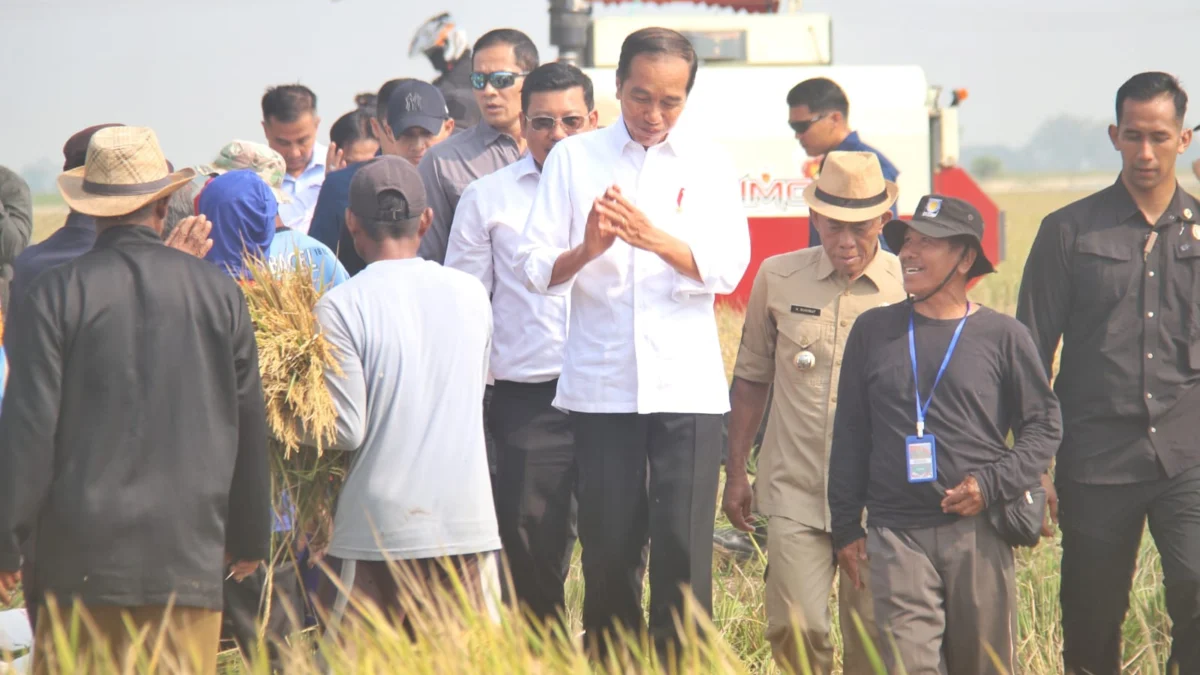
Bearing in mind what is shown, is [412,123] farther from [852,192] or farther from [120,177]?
[120,177]

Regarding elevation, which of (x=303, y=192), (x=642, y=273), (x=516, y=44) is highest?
(x=516, y=44)

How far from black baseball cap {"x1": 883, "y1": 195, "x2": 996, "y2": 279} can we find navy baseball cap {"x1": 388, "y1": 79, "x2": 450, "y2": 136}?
8.85 ft

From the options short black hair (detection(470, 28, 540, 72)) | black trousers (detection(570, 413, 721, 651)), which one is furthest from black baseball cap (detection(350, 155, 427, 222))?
short black hair (detection(470, 28, 540, 72))

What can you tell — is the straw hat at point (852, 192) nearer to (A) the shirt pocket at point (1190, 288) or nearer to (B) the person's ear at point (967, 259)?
(B) the person's ear at point (967, 259)

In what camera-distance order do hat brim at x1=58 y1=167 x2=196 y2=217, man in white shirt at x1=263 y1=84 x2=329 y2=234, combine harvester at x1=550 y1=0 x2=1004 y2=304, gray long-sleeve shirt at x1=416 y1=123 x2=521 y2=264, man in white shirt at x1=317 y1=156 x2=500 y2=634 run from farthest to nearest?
combine harvester at x1=550 y1=0 x2=1004 y2=304, man in white shirt at x1=263 y1=84 x2=329 y2=234, gray long-sleeve shirt at x1=416 y1=123 x2=521 y2=264, man in white shirt at x1=317 y1=156 x2=500 y2=634, hat brim at x1=58 y1=167 x2=196 y2=217

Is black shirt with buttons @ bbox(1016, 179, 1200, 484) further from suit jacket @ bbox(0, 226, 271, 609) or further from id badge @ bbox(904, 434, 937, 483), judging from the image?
suit jacket @ bbox(0, 226, 271, 609)

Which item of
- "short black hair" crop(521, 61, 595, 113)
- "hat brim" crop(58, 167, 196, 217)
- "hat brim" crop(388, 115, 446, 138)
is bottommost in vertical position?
"hat brim" crop(58, 167, 196, 217)

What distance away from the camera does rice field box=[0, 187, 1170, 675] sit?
3.32 m

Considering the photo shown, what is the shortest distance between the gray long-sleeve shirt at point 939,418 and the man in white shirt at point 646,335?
433 mm

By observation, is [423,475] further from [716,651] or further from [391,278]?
[716,651]

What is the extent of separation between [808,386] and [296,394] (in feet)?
5.74

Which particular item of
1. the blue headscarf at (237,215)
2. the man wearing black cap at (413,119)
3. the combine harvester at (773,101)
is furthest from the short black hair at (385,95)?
the combine harvester at (773,101)

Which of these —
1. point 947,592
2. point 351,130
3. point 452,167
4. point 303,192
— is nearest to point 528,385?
point 452,167

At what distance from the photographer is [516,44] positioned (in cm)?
662
